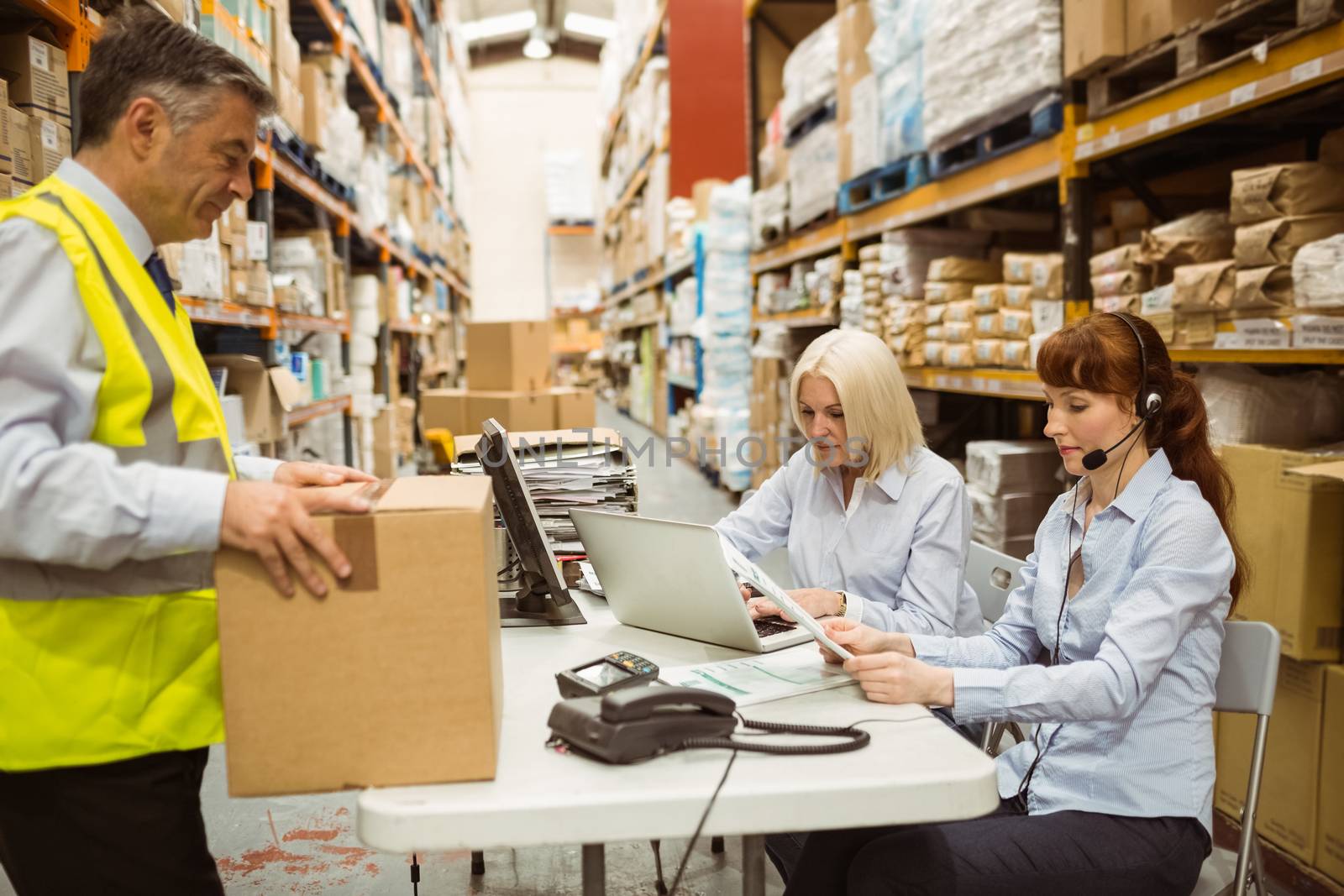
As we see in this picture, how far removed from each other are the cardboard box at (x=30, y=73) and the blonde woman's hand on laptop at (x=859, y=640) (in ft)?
6.52

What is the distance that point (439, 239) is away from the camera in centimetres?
1173

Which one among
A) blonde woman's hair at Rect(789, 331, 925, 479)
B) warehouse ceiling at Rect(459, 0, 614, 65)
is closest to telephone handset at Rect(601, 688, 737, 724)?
blonde woman's hair at Rect(789, 331, 925, 479)

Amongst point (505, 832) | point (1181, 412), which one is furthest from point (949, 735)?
point (1181, 412)

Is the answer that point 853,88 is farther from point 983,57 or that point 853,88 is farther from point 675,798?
point 675,798

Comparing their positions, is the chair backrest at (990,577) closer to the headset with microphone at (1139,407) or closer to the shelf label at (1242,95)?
the headset with microphone at (1139,407)

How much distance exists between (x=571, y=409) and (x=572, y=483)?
4.36 metres

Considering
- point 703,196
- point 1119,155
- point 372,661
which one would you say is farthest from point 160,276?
point 703,196

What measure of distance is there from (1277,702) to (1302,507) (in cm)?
51

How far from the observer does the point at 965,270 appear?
4078 mm

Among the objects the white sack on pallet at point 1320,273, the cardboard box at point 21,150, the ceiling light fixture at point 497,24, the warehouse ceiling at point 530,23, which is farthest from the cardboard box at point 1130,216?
the ceiling light fixture at point 497,24

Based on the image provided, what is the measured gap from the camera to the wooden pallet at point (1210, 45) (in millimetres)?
2189

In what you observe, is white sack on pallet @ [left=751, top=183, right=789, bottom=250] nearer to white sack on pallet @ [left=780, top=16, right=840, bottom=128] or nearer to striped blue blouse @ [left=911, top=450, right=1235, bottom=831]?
white sack on pallet @ [left=780, top=16, right=840, bottom=128]

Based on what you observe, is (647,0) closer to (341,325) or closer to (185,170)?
(341,325)

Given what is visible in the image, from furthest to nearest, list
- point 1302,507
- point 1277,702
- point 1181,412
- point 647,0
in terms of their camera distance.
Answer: point 647,0 → point 1277,702 → point 1302,507 → point 1181,412
